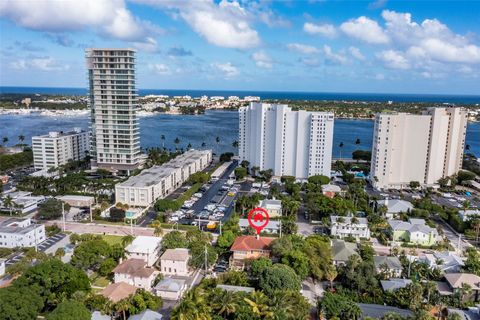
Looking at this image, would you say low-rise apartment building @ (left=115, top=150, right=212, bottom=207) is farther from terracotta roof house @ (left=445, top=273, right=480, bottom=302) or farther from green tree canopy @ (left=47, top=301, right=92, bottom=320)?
terracotta roof house @ (left=445, top=273, right=480, bottom=302)

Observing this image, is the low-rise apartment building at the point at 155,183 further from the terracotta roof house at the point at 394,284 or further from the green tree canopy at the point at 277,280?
the terracotta roof house at the point at 394,284

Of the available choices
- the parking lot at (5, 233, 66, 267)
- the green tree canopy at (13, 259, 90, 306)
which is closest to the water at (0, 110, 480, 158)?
the parking lot at (5, 233, 66, 267)

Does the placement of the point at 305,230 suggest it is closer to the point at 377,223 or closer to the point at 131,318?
the point at 377,223

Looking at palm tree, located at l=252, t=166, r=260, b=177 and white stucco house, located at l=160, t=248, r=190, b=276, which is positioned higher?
palm tree, located at l=252, t=166, r=260, b=177

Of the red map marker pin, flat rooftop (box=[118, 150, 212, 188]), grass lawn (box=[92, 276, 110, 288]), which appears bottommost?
grass lawn (box=[92, 276, 110, 288])

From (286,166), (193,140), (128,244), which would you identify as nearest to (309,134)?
(286,166)

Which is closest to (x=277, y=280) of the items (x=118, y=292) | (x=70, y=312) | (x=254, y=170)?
(x=118, y=292)
